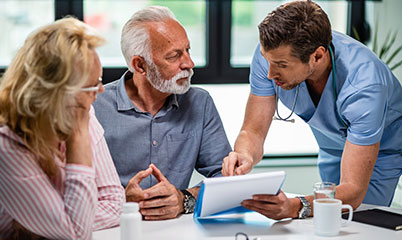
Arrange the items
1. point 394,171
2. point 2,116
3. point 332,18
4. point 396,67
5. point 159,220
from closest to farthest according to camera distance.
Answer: point 2,116 < point 159,220 < point 394,171 < point 396,67 < point 332,18

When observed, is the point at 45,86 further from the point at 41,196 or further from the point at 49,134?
the point at 41,196

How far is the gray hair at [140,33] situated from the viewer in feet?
7.25

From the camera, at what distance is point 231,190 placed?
171 cm

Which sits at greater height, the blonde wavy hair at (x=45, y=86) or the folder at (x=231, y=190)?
the blonde wavy hair at (x=45, y=86)

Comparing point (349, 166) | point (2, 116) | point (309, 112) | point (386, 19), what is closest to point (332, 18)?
point (386, 19)

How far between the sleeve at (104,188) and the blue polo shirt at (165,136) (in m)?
0.39

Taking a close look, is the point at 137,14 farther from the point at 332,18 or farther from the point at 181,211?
the point at 332,18

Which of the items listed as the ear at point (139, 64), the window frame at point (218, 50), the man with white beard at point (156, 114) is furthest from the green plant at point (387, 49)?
the ear at point (139, 64)

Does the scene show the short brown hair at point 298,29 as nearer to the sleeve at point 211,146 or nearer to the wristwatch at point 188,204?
the sleeve at point 211,146

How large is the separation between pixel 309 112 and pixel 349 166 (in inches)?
16.6

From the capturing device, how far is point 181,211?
6.31 ft

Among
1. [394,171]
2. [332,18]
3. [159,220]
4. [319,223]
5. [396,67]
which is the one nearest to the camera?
[319,223]

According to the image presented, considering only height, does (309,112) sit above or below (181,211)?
above

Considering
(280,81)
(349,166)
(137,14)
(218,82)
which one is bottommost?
(218,82)
